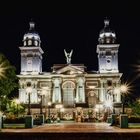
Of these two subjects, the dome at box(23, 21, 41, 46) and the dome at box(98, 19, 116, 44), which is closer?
the dome at box(98, 19, 116, 44)

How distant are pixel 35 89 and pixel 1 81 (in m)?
47.3

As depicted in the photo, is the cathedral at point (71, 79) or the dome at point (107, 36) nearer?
the cathedral at point (71, 79)

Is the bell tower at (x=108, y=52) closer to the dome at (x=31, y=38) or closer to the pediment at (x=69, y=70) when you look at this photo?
the pediment at (x=69, y=70)

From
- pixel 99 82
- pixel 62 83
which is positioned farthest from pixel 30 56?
pixel 99 82

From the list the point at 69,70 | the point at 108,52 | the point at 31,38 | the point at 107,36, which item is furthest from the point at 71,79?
the point at 31,38

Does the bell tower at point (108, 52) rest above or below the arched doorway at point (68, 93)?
above

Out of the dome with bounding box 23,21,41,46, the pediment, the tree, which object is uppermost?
the dome with bounding box 23,21,41,46

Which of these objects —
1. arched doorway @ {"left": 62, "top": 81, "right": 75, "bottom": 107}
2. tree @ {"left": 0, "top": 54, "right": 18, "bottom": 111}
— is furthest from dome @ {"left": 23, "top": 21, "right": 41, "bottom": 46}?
tree @ {"left": 0, "top": 54, "right": 18, "bottom": 111}

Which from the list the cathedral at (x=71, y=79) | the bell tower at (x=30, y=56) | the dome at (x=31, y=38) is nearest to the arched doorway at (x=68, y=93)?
the cathedral at (x=71, y=79)

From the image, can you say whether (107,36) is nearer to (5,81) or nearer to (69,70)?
(69,70)

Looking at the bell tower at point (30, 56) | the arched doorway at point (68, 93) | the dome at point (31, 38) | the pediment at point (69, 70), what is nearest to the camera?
the pediment at point (69, 70)

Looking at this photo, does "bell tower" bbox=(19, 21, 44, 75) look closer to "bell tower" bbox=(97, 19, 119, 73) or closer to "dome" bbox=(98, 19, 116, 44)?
"bell tower" bbox=(97, 19, 119, 73)

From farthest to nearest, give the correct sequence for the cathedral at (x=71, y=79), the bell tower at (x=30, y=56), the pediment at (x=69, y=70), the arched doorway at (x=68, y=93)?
the arched doorway at (x=68, y=93) < the bell tower at (x=30, y=56) < the pediment at (x=69, y=70) < the cathedral at (x=71, y=79)

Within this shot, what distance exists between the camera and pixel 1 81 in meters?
59.2
